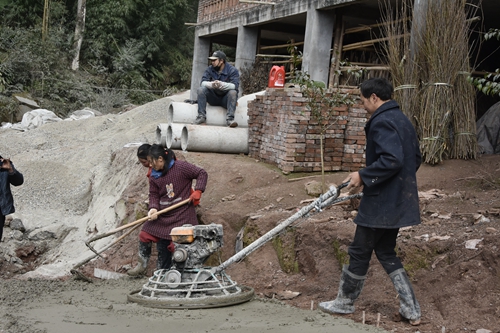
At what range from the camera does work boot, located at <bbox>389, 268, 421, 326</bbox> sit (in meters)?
4.76

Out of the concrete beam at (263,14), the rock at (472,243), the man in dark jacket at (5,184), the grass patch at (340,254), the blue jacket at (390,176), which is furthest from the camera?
the concrete beam at (263,14)

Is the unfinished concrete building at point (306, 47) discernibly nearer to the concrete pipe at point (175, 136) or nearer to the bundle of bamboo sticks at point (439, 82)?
the bundle of bamboo sticks at point (439, 82)

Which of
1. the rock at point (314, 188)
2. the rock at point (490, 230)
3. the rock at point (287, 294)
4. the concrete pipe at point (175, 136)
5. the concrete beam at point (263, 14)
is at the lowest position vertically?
the rock at point (287, 294)

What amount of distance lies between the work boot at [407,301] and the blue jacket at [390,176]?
41 cm

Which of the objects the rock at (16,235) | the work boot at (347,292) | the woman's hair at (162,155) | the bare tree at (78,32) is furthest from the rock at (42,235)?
the bare tree at (78,32)

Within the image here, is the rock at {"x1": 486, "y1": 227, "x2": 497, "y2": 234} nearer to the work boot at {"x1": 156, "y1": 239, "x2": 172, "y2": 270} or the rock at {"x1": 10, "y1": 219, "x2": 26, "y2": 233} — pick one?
the work boot at {"x1": 156, "y1": 239, "x2": 172, "y2": 270}

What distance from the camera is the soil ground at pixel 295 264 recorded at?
4910 mm

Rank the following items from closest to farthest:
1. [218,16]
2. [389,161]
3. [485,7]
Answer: [389,161] < [485,7] < [218,16]

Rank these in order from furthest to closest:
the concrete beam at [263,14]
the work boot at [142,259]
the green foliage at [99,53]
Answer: the green foliage at [99,53] < the concrete beam at [263,14] < the work boot at [142,259]

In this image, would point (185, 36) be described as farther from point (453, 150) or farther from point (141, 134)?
point (453, 150)

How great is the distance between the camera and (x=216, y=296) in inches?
216

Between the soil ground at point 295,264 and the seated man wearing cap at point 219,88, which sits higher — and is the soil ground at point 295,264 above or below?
below

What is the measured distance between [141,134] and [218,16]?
622 cm

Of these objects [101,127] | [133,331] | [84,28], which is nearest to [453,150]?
[133,331]
